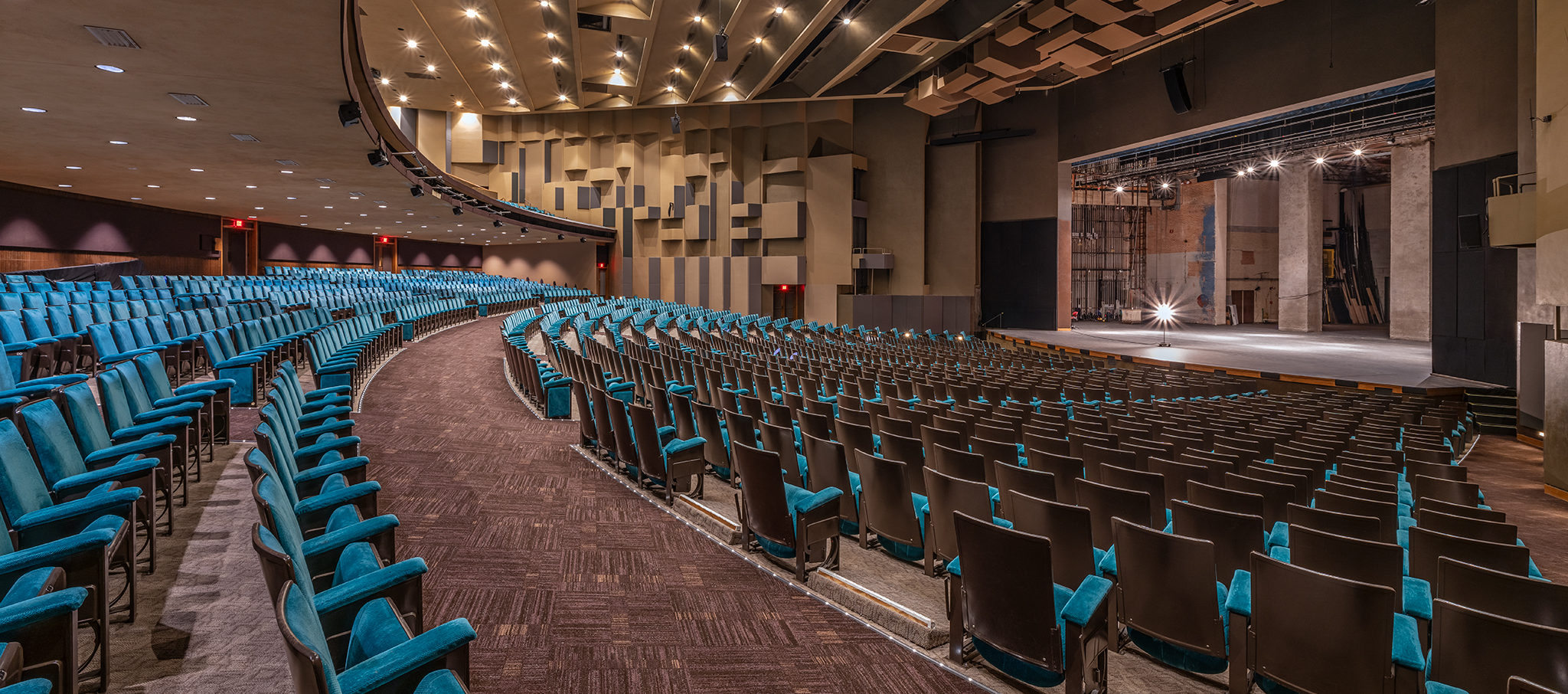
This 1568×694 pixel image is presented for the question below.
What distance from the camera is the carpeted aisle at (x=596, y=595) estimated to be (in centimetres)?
216

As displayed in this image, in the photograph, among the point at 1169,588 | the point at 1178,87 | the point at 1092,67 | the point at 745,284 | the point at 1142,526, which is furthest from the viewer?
the point at 745,284

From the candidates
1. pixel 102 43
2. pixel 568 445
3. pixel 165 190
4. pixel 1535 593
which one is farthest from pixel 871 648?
pixel 165 190

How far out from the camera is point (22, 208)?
44.4ft

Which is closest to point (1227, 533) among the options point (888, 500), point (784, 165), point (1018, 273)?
Answer: point (888, 500)

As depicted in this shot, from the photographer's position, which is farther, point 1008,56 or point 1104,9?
point 1008,56

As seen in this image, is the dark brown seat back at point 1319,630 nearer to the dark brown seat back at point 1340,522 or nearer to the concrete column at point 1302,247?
the dark brown seat back at point 1340,522

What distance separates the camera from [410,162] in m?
11.8

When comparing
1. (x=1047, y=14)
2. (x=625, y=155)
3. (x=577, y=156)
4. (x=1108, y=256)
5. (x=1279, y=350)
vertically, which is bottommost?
(x=1279, y=350)

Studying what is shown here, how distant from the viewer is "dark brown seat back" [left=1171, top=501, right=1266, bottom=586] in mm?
2539

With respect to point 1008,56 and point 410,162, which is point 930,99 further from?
point 410,162

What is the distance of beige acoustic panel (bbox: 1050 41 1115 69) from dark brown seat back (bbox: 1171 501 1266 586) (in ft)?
36.3

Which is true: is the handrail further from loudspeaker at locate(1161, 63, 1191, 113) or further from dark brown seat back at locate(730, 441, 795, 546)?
loudspeaker at locate(1161, 63, 1191, 113)

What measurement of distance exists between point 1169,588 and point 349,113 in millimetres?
7824

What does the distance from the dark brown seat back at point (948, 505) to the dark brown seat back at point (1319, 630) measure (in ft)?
3.02
